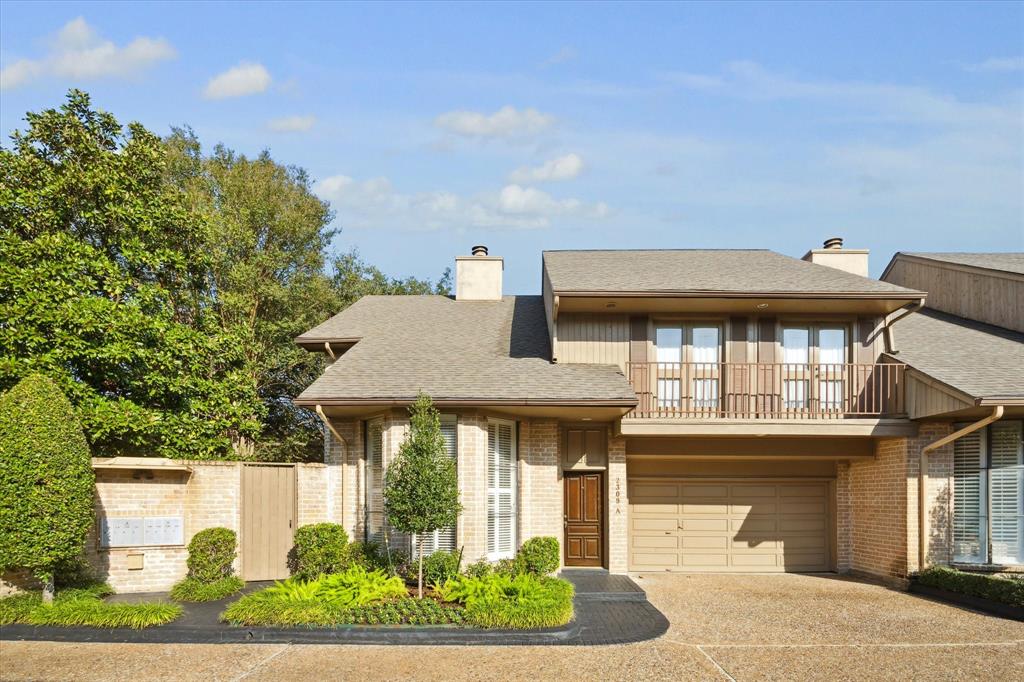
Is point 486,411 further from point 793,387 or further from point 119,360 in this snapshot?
point 119,360

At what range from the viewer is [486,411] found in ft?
44.8

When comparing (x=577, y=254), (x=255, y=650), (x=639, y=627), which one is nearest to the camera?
(x=255, y=650)

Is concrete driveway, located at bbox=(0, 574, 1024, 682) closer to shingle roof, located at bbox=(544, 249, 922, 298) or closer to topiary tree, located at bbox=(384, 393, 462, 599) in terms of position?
topiary tree, located at bbox=(384, 393, 462, 599)

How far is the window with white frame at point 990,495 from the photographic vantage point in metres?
13.8

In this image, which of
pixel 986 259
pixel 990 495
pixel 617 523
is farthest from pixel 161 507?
pixel 986 259

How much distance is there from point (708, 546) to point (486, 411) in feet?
20.2

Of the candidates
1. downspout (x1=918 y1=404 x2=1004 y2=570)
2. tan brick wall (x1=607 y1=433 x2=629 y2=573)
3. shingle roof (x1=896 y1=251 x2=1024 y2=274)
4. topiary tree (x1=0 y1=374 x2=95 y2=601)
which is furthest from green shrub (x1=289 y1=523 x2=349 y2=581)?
shingle roof (x1=896 y1=251 x2=1024 y2=274)

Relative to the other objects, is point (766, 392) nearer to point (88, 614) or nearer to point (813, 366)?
point (813, 366)

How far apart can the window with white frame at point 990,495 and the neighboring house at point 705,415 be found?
33 millimetres

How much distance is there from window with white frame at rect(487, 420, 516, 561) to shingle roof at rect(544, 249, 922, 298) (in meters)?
2.76

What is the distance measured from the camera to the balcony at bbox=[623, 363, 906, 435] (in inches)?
594

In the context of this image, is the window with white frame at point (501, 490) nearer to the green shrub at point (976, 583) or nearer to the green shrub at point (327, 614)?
the green shrub at point (327, 614)

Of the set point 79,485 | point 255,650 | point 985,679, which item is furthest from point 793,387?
point 79,485

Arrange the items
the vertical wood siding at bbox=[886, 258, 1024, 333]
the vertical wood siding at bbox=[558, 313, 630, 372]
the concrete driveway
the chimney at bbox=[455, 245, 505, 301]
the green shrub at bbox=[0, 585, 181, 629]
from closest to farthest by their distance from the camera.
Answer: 1. the concrete driveway
2. the green shrub at bbox=[0, 585, 181, 629]
3. the vertical wood siding at bbox=[558, 313, 630, 372]
4. the vertical wood siding at bbox=[886, 258, 1024, 333]
5. the chimney at bbox=[455, 245, 505, 301]
